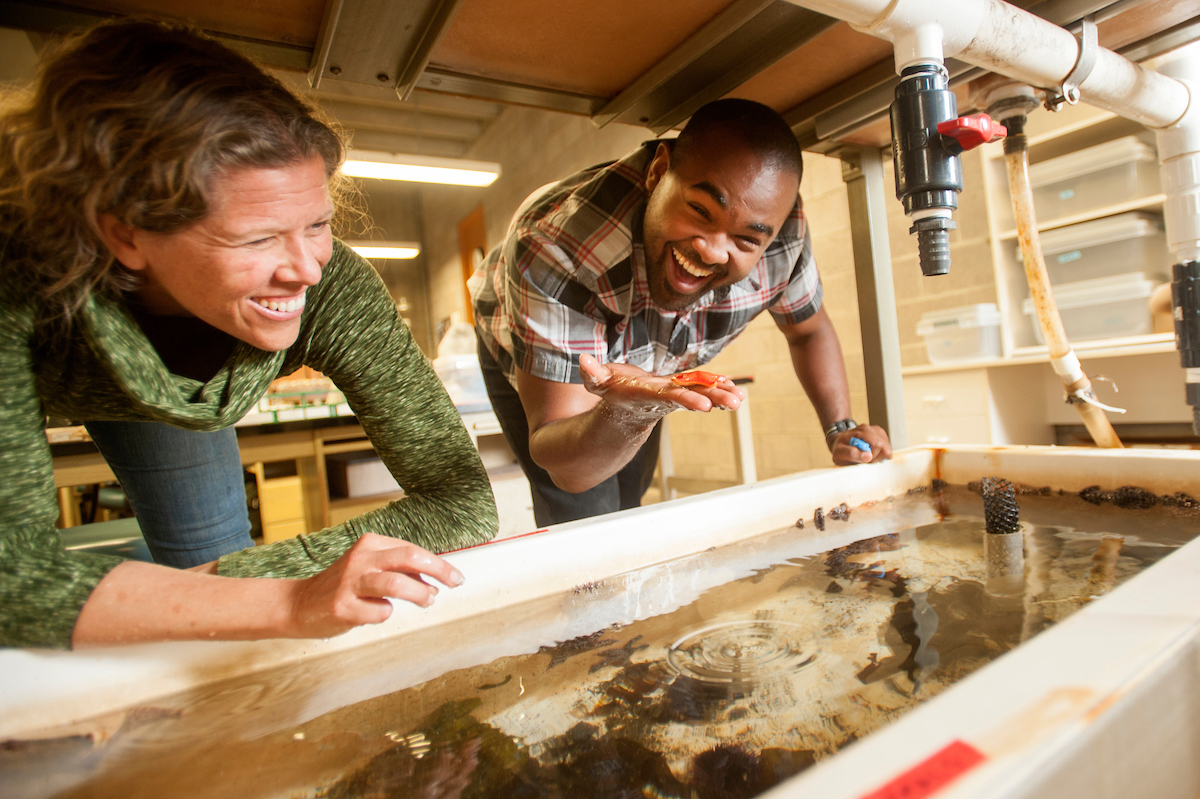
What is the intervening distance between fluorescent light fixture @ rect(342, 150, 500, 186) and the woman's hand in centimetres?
298

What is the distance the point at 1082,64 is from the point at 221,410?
1010 mm

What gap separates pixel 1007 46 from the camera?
0.68 meters

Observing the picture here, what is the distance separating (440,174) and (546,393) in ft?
9.45

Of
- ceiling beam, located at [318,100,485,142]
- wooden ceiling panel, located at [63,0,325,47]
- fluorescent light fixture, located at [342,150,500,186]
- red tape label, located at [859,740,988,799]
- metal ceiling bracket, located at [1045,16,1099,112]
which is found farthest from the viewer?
ceiling beam, located at [318,100,485,142]

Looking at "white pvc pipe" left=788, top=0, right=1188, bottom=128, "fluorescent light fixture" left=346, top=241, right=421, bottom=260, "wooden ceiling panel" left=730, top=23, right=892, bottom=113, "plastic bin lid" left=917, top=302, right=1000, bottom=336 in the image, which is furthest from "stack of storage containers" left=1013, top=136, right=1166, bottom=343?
"fluorescent light fixture" left=346, top=241, right=421, bottom=260

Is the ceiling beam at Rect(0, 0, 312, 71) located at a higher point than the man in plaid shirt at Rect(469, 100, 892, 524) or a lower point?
higher

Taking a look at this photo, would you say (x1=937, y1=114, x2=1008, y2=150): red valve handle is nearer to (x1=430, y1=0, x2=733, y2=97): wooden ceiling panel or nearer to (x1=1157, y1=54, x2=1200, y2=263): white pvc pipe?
(x1=430, y1=0, x2=733, y2=97): wooden ceiling panel

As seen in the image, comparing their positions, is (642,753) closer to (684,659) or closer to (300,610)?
(684,659)

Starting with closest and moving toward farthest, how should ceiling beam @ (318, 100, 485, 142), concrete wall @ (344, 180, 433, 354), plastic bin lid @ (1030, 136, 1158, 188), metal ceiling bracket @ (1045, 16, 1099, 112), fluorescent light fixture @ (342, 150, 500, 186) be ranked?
metal ceiling bracket @ (1045, 16, 1099, 112) → plastic bin lid @ (1030, 136, 1158, 188) → fluorescent light fixture @ (342, 150, 500, 186) → ceiling beam @ (318, 100, 485, 142) → concrete wall @ (344, 180, 433, 354)

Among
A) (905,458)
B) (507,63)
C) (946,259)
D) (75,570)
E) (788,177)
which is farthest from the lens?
(905,458)

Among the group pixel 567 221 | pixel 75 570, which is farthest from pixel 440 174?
pixel 75 570

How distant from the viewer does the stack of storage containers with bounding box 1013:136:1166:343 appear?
2061 millimetres

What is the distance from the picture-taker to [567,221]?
1.03 metres

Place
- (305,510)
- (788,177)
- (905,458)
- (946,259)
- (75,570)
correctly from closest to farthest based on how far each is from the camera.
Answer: (75,570), (946,259), (788,177), (905,458), (305,510)
